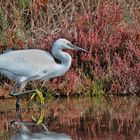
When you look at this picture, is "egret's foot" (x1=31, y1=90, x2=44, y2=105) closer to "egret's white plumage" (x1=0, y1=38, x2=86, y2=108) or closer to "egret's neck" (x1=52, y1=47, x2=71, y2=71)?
"egret's white plumage" (x1=0, y1=38, x2=86, y2=108)

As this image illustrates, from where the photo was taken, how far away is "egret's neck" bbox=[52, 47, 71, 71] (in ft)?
42.8

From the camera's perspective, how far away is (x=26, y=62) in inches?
502

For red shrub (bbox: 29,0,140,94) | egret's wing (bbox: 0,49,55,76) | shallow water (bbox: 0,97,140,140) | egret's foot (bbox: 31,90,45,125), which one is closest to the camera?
shallow water (bbox: 0,97,140,140)

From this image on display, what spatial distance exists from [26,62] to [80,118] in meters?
1.71

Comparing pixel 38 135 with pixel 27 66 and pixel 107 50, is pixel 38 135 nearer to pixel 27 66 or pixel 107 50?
pixel 27 66

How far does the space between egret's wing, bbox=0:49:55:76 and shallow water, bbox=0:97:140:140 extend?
607 millimetres

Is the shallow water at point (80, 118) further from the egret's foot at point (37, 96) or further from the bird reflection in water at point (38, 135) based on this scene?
the egret's foot at point (37, 96)

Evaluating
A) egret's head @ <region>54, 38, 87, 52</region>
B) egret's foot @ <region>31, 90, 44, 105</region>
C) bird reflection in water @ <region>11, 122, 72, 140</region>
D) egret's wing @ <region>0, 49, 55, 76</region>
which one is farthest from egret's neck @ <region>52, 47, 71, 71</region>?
bird reflection in water @ <region>11, 122, 72, 140</region>

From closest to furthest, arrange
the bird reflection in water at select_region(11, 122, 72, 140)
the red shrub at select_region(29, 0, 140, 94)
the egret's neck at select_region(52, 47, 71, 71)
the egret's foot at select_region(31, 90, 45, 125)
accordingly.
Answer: the bird reflection in water at select_region(11, 122, 72, 140)
the egret's foot at select_region(31, 90, 45, 125)
the egret's neck at select_region(52, 47, 71, 71)
the red shrub at select_region(29, 0, 140, 94)

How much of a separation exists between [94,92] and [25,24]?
8.87 feet

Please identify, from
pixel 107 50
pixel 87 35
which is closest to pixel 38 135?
pixel 107 50

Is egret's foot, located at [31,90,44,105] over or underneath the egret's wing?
underneath

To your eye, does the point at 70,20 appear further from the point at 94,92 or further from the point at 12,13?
the point at 94,92

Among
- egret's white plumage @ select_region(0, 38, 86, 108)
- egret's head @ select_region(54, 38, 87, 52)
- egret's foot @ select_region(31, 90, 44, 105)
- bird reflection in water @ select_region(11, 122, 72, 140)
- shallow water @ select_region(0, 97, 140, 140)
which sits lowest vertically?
bird reflection in water @ select_region(11, 122, 72, 140)
